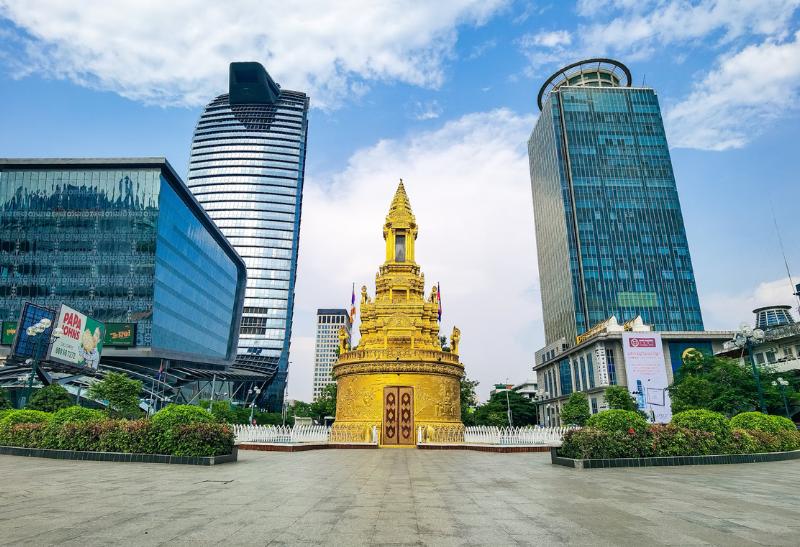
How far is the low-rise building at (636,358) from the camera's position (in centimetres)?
5828

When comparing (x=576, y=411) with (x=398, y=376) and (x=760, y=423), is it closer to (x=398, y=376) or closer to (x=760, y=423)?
(x=398, y=376)

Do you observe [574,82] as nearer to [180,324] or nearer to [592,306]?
[592,306]

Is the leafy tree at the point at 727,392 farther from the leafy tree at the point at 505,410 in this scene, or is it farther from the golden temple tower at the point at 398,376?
the leafy tree at the point at 505,410

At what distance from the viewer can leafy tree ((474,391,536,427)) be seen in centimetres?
6619

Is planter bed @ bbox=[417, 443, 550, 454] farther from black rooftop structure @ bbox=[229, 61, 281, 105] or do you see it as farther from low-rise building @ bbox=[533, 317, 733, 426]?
black rooftop structure @ bbox=[229, 61, 281, 105]

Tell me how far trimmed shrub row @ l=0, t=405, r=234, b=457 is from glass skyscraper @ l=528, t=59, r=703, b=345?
73.5 meters

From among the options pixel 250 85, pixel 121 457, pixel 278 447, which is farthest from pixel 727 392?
pixel 250 85

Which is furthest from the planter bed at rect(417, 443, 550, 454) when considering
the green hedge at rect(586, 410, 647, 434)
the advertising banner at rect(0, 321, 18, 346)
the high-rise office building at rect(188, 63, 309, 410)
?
the high-rise office building at rect(188, 63, 309, 410)

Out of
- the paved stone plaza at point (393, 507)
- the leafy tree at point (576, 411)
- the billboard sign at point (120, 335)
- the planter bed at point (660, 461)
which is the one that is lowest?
the paved stone plaza at point (393, 507)

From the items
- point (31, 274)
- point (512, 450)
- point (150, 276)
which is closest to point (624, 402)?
point (512, 450)

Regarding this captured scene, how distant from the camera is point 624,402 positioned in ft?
163

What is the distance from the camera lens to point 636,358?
59.2m

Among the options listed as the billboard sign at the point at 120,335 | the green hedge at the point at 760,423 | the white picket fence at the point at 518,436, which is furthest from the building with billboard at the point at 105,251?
the green hedge at the point at 760,423

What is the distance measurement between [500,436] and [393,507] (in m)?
20.4
